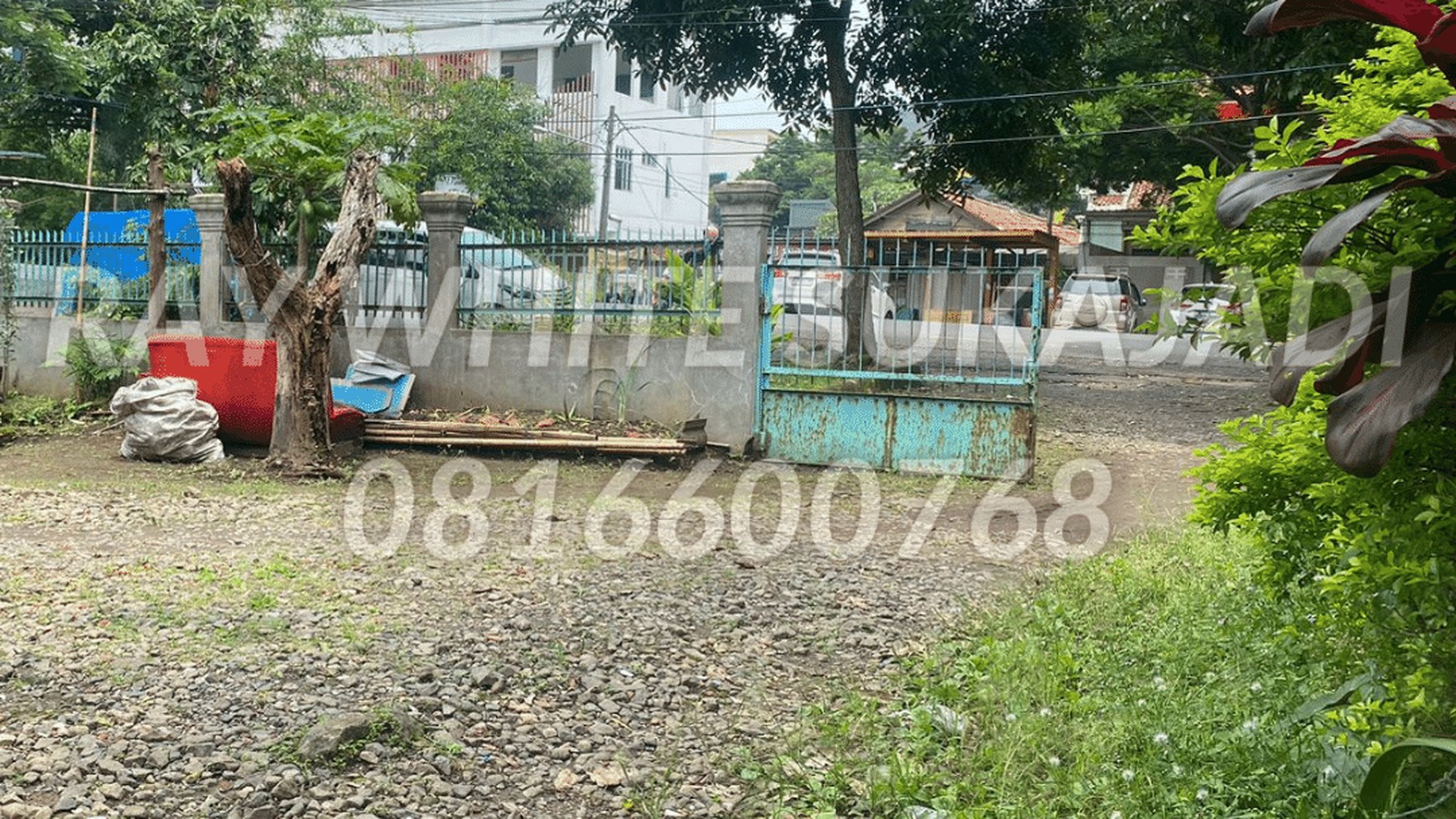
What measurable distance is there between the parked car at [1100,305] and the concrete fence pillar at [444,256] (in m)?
19.6

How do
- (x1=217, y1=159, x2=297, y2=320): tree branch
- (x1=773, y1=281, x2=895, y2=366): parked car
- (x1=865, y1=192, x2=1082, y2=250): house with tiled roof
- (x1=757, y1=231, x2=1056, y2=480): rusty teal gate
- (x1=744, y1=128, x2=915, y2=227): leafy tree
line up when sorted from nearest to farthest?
(x1=217, y1=159, x2=297, y2=320): tree branch
(x1=757, y1=231, x2=1056, y2=480): rusty teal gate
(x1=773, y1=281, x2=895, y2=366): parked car
(x1=865, y1=192, x2=1082, y2=250): house with tiled roof
(x1=744, y1=128, x2=915, y2=227): leafy tree

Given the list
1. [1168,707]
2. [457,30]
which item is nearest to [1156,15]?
[1168,707]

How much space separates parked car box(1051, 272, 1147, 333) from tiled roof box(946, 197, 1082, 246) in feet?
8.29

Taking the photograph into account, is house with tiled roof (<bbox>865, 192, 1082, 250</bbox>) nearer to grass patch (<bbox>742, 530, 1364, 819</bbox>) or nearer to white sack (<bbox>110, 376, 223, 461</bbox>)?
white sack (<bbox>110, 376, 223, 461</bbox>)

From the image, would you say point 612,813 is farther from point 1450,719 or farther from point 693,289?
point 693,289

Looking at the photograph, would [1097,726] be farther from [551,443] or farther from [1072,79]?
[1072,79]

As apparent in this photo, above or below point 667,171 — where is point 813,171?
above

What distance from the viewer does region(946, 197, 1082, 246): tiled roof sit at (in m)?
33.5

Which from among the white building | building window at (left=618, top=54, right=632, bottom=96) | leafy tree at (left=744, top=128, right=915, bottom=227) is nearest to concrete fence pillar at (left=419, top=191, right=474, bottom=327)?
the white building

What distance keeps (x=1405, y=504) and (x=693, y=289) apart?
787 cm

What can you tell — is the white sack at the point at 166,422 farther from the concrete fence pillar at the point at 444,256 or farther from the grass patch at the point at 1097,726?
the grass patch at the point at 1097,726

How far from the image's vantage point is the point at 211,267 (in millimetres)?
12016

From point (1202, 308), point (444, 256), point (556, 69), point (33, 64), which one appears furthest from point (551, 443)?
point (556, 69)

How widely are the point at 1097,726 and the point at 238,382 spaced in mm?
7995
